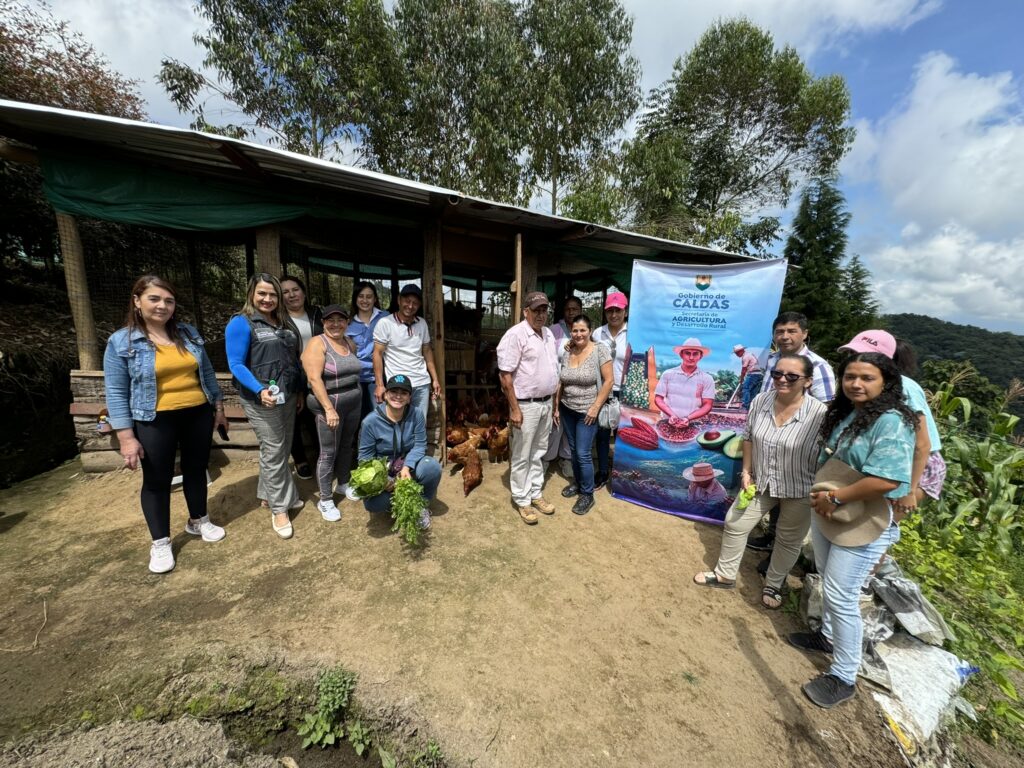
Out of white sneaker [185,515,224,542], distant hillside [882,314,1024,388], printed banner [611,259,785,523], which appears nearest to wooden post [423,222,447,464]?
printed banner [611,259,785,523]

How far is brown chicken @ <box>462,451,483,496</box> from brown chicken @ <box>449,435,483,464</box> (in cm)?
9

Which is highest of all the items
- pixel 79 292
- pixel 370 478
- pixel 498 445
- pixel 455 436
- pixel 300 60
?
pixel 300 60

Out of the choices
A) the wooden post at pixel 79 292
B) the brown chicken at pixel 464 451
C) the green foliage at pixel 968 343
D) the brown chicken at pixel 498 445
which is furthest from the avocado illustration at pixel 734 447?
the green foliage at pixel 968 343

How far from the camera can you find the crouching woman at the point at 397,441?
2.93 metres

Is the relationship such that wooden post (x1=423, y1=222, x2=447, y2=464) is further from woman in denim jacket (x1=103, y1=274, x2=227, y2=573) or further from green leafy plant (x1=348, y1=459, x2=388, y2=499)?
woman in denim jacket (x1=103, y1=274, x2=227, y2=573)

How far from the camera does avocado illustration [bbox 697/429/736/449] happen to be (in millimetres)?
3387

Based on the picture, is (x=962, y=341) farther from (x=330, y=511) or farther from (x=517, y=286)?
(x=330, y=511)

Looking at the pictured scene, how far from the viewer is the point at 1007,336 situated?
4178 centimetres

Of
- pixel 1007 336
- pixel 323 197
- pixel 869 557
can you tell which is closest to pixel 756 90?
pixel 323 197

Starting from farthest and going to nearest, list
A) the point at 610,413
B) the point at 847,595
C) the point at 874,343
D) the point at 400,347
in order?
the point at 610,413 → the point at 400,347 → the point at 874,343 → the point at 847,595

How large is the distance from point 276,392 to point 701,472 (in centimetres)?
348

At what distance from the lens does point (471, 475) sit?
3963 mm

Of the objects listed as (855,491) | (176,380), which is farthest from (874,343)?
(176,380)

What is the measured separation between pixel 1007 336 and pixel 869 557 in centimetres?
6482
